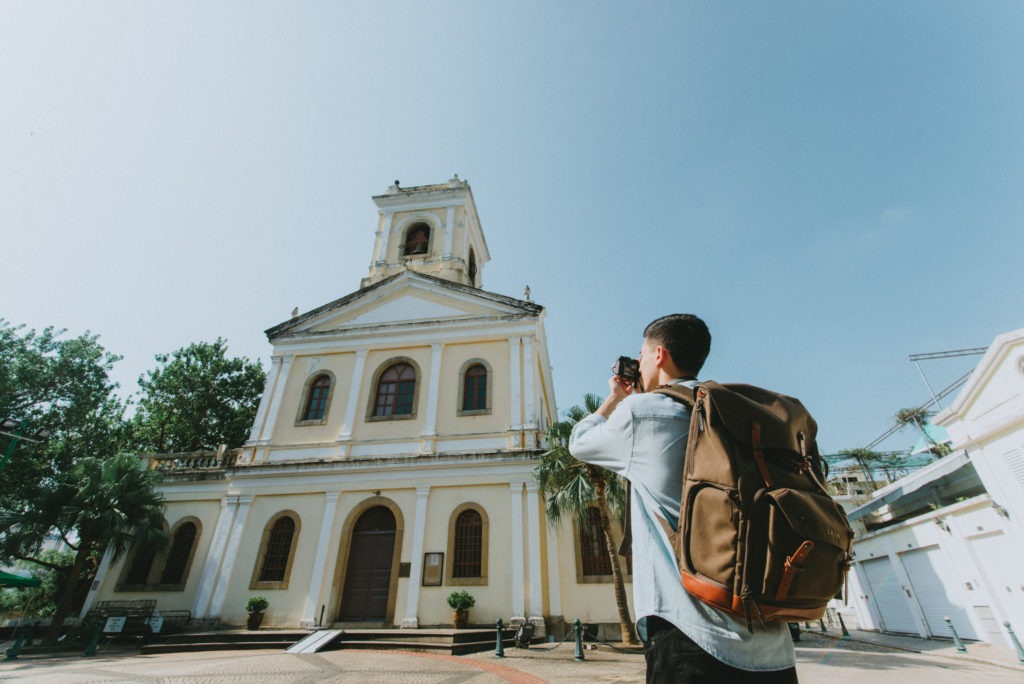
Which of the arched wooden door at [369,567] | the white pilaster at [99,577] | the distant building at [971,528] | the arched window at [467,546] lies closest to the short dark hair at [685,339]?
the arched window at [467,546]

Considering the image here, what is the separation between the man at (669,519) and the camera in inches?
61.9

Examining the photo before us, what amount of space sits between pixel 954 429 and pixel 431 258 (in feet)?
59.1

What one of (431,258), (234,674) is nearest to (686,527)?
(234,674)

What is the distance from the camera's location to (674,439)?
6.02 ft

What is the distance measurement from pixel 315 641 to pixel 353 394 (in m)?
7.57

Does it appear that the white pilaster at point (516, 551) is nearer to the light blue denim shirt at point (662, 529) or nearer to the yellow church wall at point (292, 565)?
the yellow church wall at point (292, 565)

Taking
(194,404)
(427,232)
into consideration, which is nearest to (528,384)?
(427,232)

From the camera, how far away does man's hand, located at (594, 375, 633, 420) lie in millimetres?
2316

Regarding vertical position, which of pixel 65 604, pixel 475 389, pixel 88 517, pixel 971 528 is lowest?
pixel 65 604

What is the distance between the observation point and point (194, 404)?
24.5m

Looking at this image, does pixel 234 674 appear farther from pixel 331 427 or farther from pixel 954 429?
pixel 954 429

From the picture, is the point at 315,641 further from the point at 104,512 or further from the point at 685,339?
the point at 685,339

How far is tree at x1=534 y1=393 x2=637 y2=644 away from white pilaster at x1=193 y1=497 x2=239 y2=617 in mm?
9709

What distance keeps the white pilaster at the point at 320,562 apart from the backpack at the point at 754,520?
1454 centimetres
